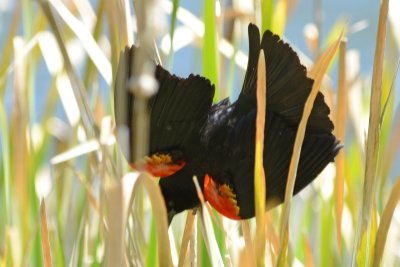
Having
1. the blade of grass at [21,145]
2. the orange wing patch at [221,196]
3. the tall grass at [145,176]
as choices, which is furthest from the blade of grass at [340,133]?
the blade of grass at [21,145]

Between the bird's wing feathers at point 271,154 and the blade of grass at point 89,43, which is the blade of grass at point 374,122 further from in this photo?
the blade of grass at point 89,43

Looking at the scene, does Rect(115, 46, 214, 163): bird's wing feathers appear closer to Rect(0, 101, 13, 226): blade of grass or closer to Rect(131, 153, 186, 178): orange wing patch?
Rect(131, 153, 186, 178): orange wing patch

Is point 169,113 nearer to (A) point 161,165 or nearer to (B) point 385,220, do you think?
(A) point 161,165

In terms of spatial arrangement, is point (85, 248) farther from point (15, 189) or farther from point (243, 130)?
point (243, 130)

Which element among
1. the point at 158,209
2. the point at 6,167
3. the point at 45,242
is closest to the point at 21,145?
the point at 6,167

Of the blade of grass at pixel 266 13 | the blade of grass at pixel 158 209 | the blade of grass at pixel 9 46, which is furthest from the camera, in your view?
the blade of grass at pixel 9 46

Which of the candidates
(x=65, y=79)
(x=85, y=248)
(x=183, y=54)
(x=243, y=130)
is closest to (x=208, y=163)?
(x=243, y=130)

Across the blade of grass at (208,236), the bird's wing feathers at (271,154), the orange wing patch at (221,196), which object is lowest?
the blade of grass at (208,236)
